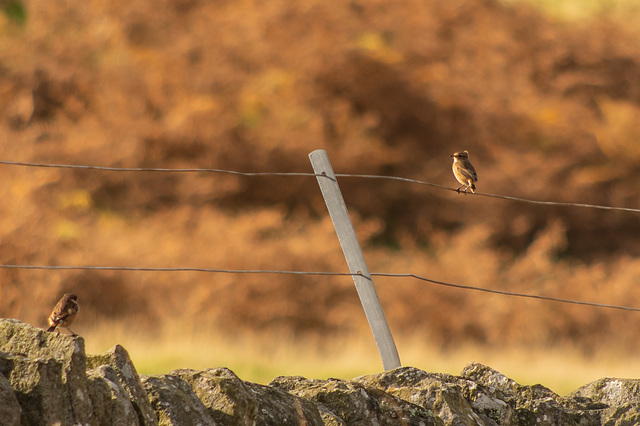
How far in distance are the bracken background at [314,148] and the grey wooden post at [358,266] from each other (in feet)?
34.5

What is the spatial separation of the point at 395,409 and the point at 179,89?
17114mm

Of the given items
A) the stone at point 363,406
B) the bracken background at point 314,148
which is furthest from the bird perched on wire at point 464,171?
the bracken background at point 314,148

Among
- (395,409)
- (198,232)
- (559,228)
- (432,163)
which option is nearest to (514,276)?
(559,228)

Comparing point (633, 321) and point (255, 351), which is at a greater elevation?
point (633, 321)

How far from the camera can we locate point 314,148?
19.9 metres

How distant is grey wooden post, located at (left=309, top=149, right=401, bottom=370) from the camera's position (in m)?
4.23

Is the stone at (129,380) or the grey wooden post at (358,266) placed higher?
the grey wooden post at (358,266)

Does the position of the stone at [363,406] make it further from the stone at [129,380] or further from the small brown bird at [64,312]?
the small brown bird at [64,312]

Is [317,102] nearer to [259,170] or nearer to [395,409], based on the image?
[259,170]

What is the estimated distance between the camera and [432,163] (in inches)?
831

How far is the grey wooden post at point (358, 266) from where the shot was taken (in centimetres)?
423

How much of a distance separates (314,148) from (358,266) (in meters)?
15.7

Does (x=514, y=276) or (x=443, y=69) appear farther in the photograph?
(x=443, y=69)

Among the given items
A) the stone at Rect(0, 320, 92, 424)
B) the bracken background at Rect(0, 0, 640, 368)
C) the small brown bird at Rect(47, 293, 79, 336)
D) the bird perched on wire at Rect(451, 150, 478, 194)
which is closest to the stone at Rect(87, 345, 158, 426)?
the stone at Rect(0, 320, 92, 424)
